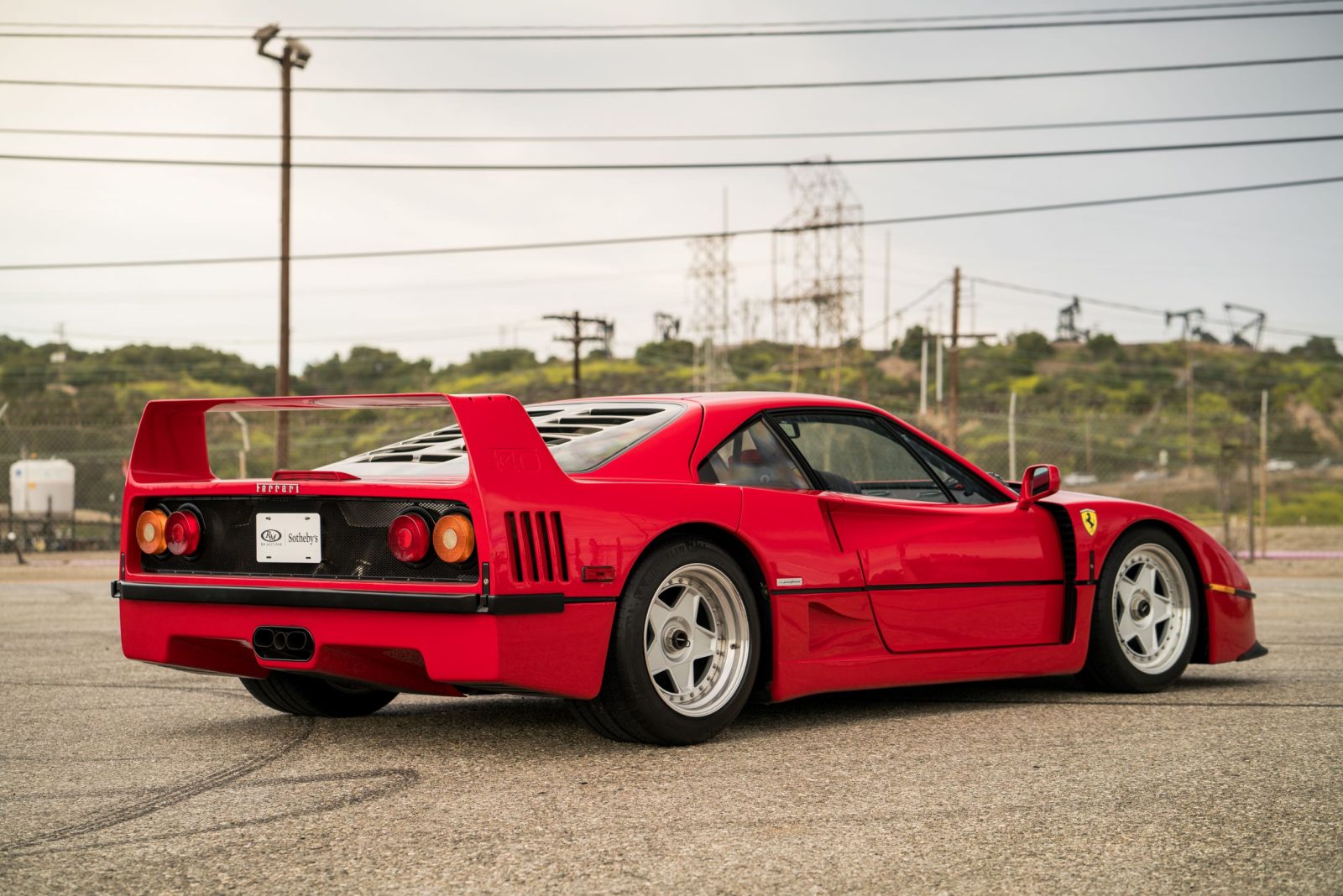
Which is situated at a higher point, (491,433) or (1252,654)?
(491,433)

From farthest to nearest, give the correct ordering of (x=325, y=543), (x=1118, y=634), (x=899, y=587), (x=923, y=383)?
(x=923, y=383)
(x=1118, y=634)
(x=899, y=587)
(x=325, y=543)

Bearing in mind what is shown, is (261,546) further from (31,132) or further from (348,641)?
(31,132)

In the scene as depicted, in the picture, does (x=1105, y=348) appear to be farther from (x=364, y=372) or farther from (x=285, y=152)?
(x=285, y=152)

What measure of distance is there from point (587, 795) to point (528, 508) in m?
0.89

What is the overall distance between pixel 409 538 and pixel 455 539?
15cm

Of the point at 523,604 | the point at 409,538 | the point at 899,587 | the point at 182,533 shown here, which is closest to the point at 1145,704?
the point at 899,587

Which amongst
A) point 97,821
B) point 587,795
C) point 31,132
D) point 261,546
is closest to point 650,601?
point 587,795

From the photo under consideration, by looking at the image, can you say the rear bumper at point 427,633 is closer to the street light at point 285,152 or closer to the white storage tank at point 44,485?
the street light at point 285,152

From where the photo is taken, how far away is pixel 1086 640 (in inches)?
231

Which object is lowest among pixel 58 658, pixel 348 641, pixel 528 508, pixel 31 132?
pixel 58 658

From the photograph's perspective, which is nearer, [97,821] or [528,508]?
[97,821]

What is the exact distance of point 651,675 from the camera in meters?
4.57

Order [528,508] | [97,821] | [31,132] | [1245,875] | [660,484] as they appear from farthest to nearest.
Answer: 1. [31,132]
2. [660,484]
3. [528,508]
4. [97,821]
5. [1245,875]

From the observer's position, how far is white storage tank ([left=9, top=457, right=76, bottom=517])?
3944cm
